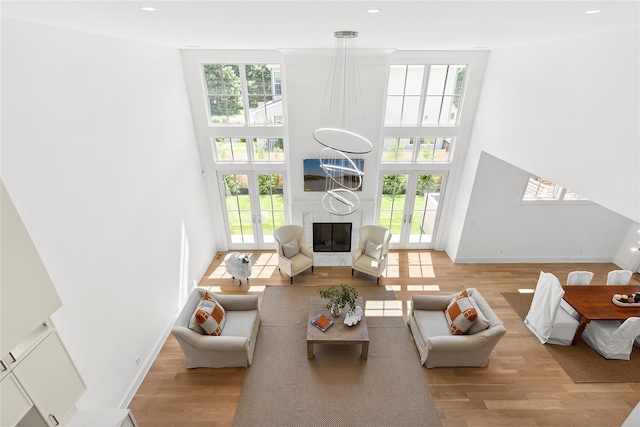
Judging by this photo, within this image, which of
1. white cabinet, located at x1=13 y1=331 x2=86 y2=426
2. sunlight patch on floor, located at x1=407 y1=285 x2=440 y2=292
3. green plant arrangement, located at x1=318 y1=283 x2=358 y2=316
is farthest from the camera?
sunlight patch on floor, located at x1=407 y1=285 x2=440 y2=292

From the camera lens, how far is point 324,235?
751 centimetres

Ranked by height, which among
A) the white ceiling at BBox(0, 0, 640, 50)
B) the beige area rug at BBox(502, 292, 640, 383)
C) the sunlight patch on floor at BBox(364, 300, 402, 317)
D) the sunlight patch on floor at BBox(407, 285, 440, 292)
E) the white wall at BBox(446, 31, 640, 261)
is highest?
the white ceiling at BBox(0, 0, 640, 50)

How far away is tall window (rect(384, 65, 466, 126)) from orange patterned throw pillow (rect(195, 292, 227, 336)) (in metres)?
4.89

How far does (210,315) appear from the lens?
4.80 m

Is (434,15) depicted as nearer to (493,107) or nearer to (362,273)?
(493,107)

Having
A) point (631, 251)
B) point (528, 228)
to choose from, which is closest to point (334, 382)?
point (528, 228)

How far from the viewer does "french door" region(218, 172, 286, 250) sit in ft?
24.0

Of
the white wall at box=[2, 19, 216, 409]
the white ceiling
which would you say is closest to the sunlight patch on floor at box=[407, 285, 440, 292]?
the white wall at box=[2, 19, 216, 409]

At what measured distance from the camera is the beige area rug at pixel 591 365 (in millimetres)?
4734

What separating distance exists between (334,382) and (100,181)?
4067 millimetres

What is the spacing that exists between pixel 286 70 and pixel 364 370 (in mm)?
5351

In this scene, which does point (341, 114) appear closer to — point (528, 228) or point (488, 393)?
point (528, 228)

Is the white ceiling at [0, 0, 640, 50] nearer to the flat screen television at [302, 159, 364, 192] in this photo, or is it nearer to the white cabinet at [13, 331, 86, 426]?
the white cabinet at [13, 331, 86, 426]

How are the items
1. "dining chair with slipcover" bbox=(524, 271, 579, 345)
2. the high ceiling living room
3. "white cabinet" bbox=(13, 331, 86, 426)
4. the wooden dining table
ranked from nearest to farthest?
1. "white cabinet" bbox=(13, 331, 86, 426)
2. the high ceiling living room
3. the wooden dining table
4. "dining chair with slipcover" bbox=(524, 271, 579, 345)
